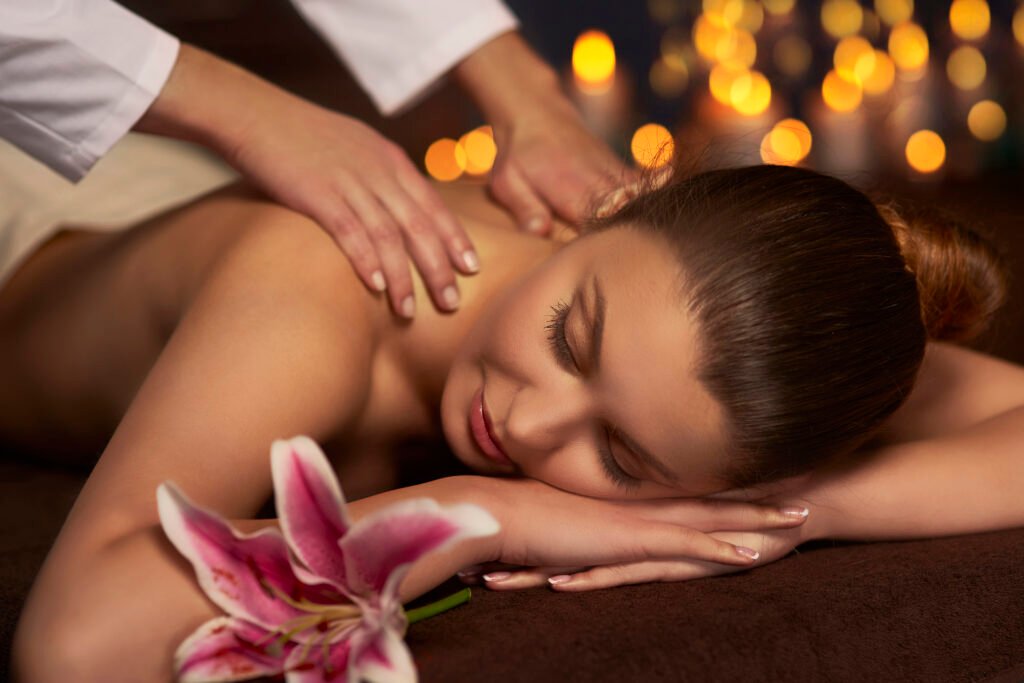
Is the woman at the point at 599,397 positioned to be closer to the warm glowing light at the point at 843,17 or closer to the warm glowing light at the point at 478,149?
the warm glowing light at the point at 478,149

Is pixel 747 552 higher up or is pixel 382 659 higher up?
pixel 382 659

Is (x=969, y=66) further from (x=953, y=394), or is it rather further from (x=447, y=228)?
(x=447, y=228)

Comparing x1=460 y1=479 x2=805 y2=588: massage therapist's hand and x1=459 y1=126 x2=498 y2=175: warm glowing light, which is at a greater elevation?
x1=460 y1=479 x2=805 y2=588: massage therapist's hand

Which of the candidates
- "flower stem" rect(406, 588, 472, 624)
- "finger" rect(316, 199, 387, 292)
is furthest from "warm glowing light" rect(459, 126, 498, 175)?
"flower stem" rect(406, 588, 472, 624)

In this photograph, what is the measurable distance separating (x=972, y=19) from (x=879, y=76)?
0.88 ft

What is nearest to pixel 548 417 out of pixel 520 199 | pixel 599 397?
pixel 599 397

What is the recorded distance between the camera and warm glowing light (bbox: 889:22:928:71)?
114 inches

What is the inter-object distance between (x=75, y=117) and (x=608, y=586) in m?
0.80

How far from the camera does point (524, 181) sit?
1.41 meters

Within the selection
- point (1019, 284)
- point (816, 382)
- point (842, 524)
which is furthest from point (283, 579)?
point (1019, 284)

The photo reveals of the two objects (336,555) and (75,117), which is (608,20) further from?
(336,555)

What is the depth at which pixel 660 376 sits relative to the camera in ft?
2.90

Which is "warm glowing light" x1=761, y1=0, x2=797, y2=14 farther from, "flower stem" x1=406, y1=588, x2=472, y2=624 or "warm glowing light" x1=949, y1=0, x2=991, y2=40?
"flower stem" x1=406, y1=588, x2=472, y2=624

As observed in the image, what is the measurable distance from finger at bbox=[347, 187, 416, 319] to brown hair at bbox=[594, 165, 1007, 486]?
0.84ft
